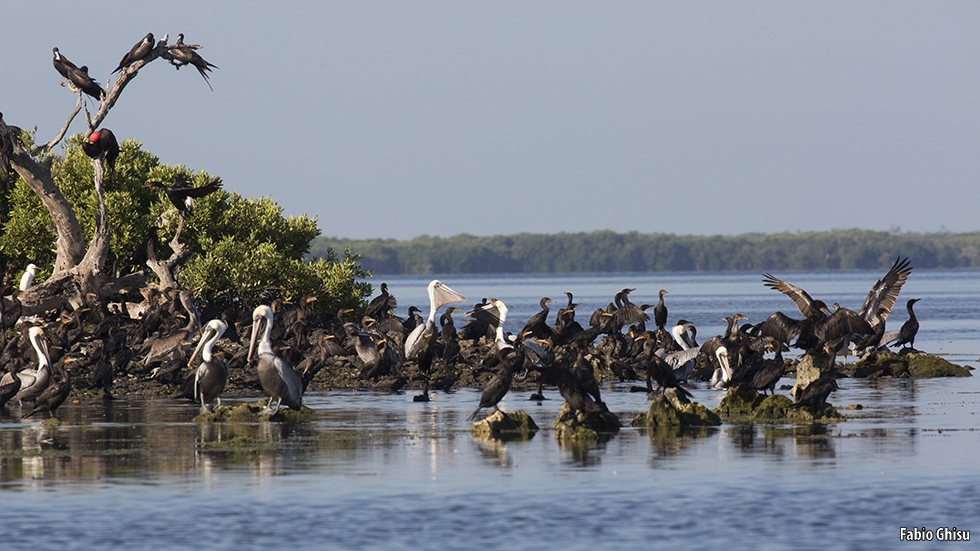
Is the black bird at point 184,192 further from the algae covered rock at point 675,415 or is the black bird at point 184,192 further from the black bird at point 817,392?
the black bird at point 817,392

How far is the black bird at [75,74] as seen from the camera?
2620 cm

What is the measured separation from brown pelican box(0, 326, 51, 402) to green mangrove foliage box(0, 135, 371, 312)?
1053cm

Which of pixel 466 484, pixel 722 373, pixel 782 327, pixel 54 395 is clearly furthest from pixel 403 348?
pixel 466 484

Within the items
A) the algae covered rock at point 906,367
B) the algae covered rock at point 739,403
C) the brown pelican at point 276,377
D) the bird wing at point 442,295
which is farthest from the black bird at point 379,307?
the algae covered rock at point 739,403

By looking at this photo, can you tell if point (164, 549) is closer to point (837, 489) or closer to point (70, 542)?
point (70, 542)

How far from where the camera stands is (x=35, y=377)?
66.6 ft

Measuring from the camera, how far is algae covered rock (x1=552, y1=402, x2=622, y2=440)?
17.2m

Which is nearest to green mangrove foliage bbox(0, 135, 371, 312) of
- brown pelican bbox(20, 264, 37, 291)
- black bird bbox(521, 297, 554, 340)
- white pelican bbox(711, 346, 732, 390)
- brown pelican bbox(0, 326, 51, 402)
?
brown pelican bbox(20, 264, 37, 291)

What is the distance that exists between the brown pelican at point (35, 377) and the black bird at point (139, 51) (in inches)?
348

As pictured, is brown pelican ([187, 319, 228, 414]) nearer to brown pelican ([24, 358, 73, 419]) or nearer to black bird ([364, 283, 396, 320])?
brown pelican ([24, 358, 73, 419])

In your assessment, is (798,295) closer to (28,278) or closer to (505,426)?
(505,426)

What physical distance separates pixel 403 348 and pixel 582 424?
11532 millimetres

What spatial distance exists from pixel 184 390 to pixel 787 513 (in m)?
12.6

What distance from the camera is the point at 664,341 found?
29.9m
